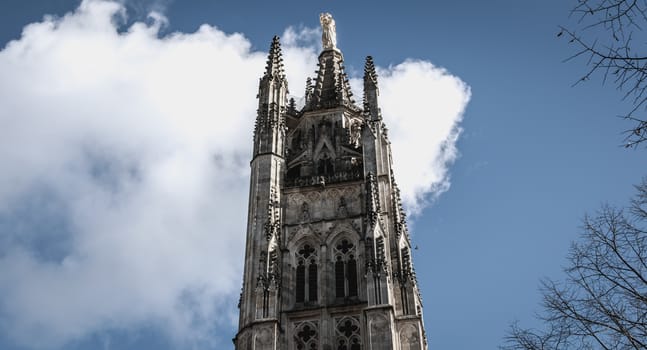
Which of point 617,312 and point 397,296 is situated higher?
point 397,296

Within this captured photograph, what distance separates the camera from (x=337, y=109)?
142 ft

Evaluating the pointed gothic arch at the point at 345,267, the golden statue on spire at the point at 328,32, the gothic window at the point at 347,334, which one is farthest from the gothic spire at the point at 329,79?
the gothic window at the point at 347,334

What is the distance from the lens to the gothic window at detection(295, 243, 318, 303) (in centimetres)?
3262

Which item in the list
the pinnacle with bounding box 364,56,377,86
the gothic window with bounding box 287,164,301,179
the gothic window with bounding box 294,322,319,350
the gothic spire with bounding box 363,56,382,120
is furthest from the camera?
the pinnacle with bounding box 364,56,377,86

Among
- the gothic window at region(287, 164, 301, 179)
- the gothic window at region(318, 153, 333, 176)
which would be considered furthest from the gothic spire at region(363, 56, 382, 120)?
the gothic window at region(287, 164, 301, 179)

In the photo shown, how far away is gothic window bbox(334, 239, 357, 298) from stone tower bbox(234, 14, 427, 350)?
4 cm

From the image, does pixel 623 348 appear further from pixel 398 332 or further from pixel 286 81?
pixel 286 81

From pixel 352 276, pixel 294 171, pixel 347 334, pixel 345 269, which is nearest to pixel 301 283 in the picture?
pixel 345 269

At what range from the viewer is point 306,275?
110 feet

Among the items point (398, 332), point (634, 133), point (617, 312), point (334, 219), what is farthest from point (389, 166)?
point (634, 133)

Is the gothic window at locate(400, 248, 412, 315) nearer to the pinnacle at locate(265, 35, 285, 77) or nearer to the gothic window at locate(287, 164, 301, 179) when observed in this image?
the gothic window at locate(287, 164, 301, 179)

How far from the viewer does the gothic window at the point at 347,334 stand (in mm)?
30516

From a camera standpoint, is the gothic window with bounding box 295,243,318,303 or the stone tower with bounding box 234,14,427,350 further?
the gothic window with bounding box 295,243,318,303

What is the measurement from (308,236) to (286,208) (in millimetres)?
2114
